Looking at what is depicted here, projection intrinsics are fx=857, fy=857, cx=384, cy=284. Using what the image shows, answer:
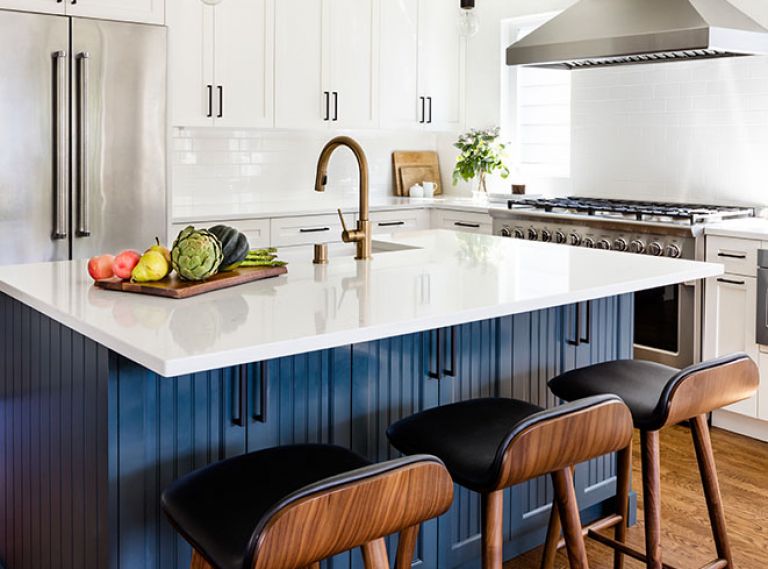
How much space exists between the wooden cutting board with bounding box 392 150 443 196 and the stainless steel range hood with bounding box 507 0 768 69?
6.69 ft

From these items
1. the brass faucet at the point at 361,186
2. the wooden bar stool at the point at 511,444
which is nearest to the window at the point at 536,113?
the brass faucet at the point at 361,186

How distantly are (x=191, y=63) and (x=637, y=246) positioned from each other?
2586 millimetres

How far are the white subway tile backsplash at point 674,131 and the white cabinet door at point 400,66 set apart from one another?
109cm

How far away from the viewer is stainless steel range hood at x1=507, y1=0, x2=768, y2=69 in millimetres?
3582

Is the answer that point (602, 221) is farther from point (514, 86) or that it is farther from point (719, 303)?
point (514, 86)

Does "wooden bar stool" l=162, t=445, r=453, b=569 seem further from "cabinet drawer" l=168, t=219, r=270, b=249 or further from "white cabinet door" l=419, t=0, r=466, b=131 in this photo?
"white cabinet door" l=419, t=0, r=466, b=131

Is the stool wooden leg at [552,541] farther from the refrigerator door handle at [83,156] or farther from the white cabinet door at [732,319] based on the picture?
the refrigerator door handle at [83,156]

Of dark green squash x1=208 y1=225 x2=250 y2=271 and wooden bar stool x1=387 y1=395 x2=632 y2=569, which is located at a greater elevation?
dark green squash x1=208 y1=225 x2=250 y2=271


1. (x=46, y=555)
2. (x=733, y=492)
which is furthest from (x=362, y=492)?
(x=733, y=492)

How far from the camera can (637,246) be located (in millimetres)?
4320

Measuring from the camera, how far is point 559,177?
18.6 ft

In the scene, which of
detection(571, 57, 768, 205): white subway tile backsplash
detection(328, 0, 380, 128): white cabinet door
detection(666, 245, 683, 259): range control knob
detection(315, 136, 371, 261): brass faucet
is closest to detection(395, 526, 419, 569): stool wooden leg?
detection(315, 136, 371, 261): brass faucet

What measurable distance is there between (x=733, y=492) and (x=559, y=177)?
2.73 metres

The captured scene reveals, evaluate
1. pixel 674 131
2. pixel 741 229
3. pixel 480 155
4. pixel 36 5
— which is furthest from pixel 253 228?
pixel 741 229
